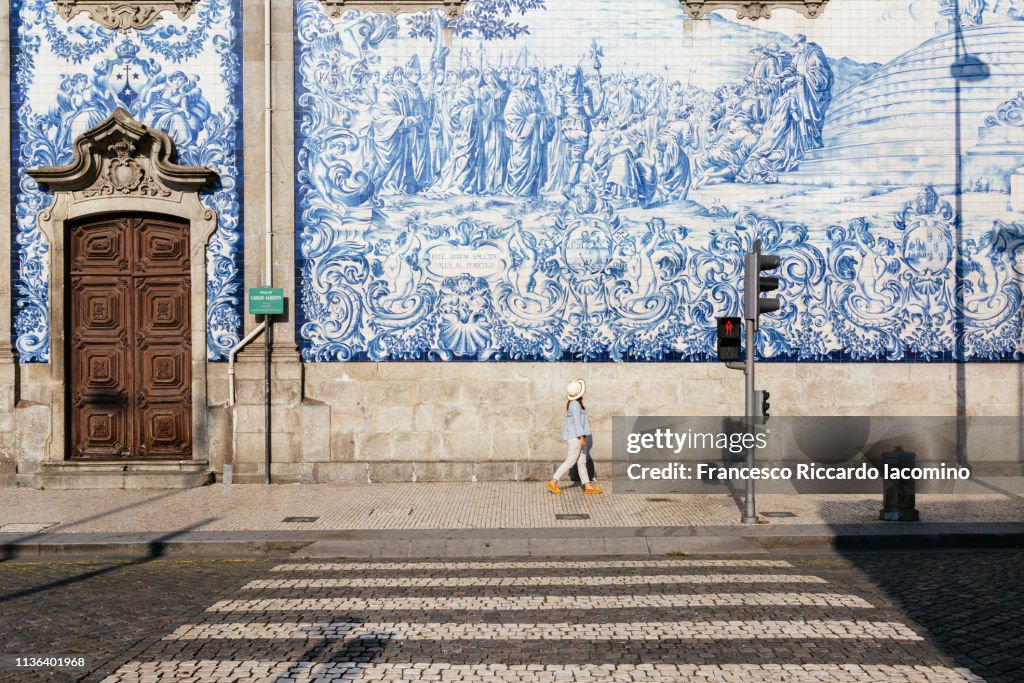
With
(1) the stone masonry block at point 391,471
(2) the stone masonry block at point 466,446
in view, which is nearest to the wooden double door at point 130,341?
(1) the stone masonry block at point 391,471

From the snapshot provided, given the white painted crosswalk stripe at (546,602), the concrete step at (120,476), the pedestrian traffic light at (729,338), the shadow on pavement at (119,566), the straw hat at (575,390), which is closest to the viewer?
the white painted crosswalk stripe at (546,602)

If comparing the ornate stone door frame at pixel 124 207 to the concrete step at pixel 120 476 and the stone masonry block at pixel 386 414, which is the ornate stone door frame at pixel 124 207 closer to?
the concrete step at pixel 120 476

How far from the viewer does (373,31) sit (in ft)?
48.6

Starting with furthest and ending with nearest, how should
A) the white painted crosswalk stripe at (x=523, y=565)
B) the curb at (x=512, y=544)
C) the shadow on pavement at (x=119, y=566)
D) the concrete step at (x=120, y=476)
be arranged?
the concrete step at (x=120, y=476)
the curb at (x=512, y=544)
the white painted crosswalk stripe at (x=523, y=565)
the shadow on pavement at (x=119, y=566)

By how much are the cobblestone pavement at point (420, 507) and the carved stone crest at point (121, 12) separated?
6.91 m

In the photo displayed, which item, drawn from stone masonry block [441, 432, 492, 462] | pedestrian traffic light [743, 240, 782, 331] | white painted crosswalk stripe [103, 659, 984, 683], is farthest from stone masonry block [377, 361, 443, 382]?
white painted crosswalk stripe [103, 659, 984, 683]

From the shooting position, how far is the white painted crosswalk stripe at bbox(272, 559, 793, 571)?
30.5 ft

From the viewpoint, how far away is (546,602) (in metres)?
7.73

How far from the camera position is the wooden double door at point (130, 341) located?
1471 centimetres

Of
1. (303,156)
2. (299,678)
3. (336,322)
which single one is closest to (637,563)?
(299,678)

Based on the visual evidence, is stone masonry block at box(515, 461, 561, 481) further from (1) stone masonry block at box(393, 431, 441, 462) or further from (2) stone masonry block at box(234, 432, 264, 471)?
Result: (2) stone masonry block at box(234, 432, 264, 471)

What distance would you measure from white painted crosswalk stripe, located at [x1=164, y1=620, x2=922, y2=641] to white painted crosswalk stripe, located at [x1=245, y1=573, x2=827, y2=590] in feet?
4.47

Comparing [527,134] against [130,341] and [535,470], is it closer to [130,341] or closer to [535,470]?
[535,470]

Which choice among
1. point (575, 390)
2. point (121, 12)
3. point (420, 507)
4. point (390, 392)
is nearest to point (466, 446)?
point (390, 392)
